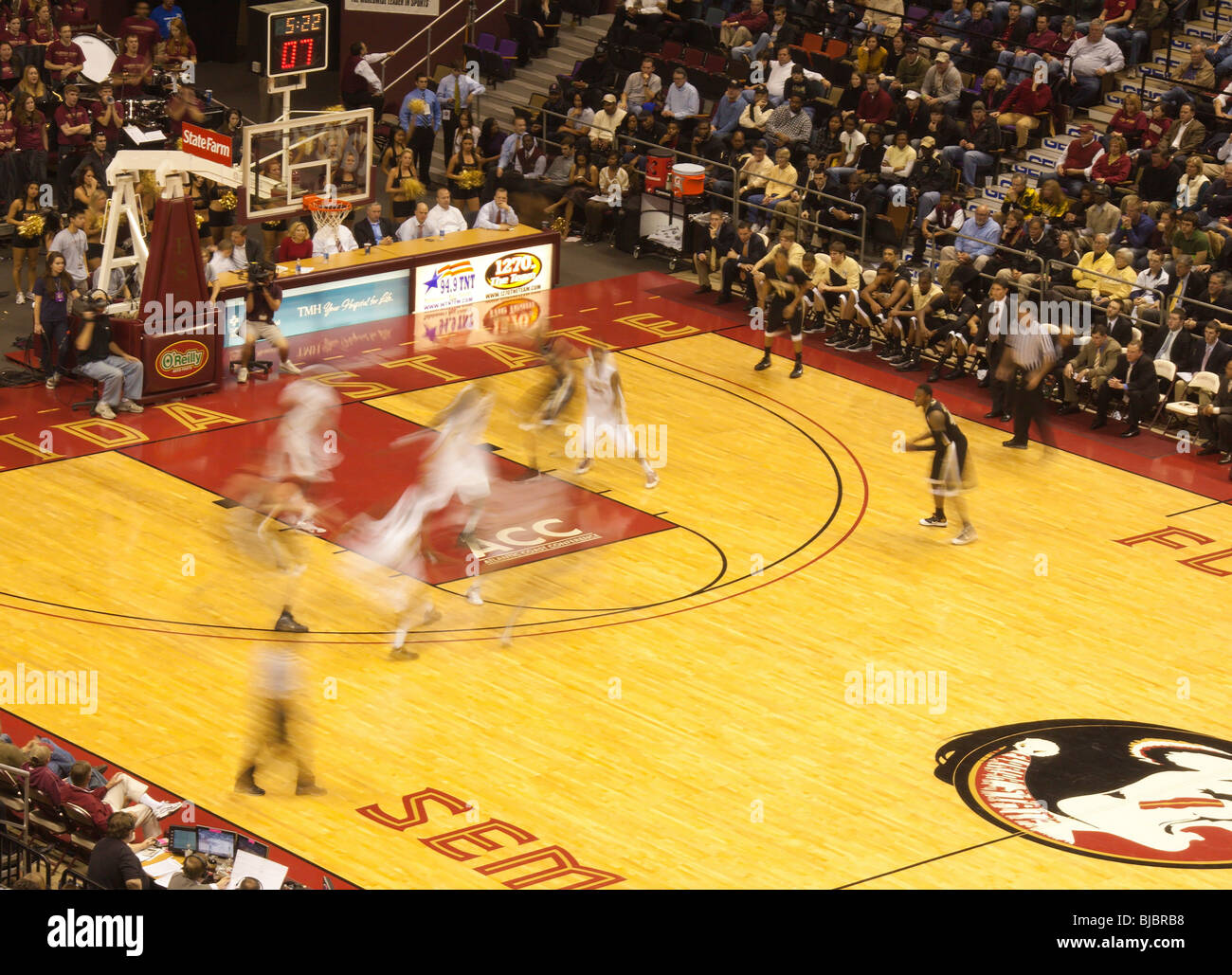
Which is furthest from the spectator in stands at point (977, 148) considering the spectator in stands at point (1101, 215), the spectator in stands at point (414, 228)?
the spectator in stands at point (414, 228)

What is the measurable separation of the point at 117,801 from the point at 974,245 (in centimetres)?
1730

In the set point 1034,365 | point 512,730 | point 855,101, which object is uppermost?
point 855,101

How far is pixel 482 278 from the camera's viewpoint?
91.8 ft

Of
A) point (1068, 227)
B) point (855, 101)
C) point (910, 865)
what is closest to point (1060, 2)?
point (855, 101)

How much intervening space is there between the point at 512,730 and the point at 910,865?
3847 millimetres

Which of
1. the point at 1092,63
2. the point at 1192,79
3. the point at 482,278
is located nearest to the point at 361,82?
the point at 482,278

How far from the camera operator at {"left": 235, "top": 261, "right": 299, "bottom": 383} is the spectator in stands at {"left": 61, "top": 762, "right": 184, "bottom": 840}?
414 inches

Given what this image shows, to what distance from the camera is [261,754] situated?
15.1m

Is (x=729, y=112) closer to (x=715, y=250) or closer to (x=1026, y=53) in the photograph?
(x=715, y=250)

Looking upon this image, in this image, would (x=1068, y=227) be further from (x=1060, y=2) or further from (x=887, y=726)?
(x=887, y=726)

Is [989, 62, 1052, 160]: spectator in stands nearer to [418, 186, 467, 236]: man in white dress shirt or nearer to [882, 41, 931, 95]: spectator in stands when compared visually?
[882, 41, 931, 95]: spectator in stands

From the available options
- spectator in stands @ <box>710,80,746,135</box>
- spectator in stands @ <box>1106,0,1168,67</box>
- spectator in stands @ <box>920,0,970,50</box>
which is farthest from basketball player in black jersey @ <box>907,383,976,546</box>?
spectator in stands @ <box>1106,0,1168,67</box>

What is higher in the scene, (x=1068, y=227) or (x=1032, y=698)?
(x=1068, y=227)
